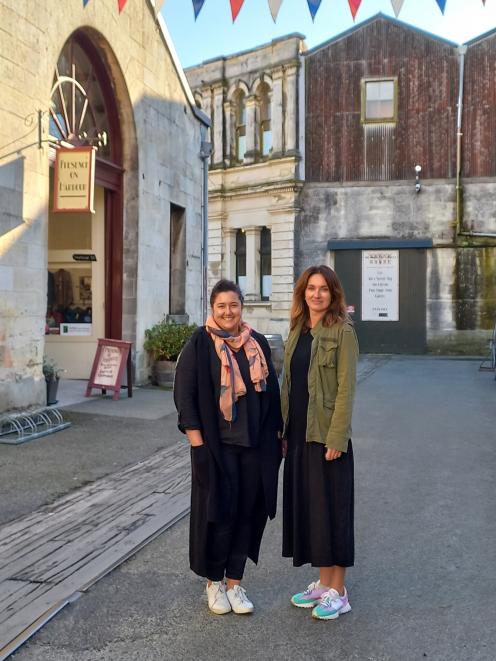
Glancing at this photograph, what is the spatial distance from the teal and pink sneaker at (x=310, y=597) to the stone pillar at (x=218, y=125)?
24.0 metres

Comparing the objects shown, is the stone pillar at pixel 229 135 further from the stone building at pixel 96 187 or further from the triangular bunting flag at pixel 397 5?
the triangular bunting flag at pixel 397 5

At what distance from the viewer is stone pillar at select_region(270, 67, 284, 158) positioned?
24953 millimetres

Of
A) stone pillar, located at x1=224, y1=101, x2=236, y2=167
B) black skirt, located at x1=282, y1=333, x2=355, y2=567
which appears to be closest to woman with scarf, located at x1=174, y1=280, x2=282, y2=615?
black skirt, located at x1=282, y1=333, x2=355, y2=567

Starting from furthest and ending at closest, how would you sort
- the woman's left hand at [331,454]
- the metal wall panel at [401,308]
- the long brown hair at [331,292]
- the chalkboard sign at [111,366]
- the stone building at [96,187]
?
the metal wall panel at [401,308], the chalkboard sign at [111,366], the stone building at [96,187], the long brown hair at [331,292], the woman's left hand at [331,454]

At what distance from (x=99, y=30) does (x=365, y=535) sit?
9.22 metres

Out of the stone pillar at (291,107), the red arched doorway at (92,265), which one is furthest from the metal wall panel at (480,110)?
the red arched doorway at (92,265)

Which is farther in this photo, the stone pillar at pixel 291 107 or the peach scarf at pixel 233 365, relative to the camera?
the stone pillar at pixel 291 107

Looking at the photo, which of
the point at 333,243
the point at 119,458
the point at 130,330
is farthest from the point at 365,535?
the point at 333,243

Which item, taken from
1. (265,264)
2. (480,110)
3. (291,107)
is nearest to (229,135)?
(291,107)

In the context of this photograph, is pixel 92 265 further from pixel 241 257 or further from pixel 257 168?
pixel 241 257

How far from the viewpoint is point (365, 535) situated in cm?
484

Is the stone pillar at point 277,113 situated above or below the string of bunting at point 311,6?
above

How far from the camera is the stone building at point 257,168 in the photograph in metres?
24.8

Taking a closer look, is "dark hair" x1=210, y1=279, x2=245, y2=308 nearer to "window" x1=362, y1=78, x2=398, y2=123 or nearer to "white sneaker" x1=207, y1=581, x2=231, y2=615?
"white sneaker" x1=207, y1=581, x2=231, y2=615
